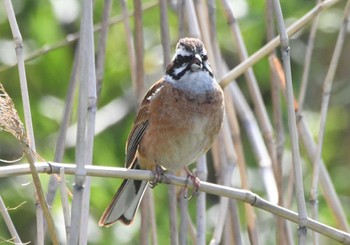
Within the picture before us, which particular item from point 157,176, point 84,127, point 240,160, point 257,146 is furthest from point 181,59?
point 84,127

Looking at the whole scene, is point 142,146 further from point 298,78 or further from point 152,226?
point 298,78

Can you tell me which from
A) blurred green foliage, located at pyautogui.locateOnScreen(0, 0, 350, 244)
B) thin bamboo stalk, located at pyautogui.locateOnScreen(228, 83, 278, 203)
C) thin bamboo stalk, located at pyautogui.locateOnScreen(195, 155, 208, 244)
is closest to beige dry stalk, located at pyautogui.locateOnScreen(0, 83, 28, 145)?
thin bamboo stalk, located at pyautogui.locateOnScreen(195, 155, 208, 244)

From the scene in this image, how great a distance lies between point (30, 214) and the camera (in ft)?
15.6

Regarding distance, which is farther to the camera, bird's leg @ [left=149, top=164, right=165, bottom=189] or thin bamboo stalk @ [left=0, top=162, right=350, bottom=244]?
bird's leg @ [left=149, top=164, right=165, bottom=189]

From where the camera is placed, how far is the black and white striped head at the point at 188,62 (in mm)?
3338

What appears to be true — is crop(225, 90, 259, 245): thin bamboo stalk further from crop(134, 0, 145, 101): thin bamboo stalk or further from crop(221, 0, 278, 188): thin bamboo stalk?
crop(134, 0, 145, 101): thin bamboo stalk

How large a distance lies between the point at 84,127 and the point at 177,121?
94 centimetres

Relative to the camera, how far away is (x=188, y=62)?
11.4 ft

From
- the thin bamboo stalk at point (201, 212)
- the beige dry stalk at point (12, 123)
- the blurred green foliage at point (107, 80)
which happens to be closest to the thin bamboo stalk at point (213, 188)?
the beige dry stalk at point (12, 123)

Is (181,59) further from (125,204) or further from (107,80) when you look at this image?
(107,80)

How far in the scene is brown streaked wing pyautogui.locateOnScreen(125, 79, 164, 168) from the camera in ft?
12.0

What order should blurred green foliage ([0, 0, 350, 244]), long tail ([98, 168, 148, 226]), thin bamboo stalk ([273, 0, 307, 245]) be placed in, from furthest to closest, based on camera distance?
blurred green foliage ([0, 0, 350, 244]), long tail ([98, 168, 148, 226]), thin bamboo stalk ([273, 0, 307, 245])

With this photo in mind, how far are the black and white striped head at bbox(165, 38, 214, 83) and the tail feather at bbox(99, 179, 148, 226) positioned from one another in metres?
0.47

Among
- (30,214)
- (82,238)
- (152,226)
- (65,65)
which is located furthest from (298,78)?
(82,238)
